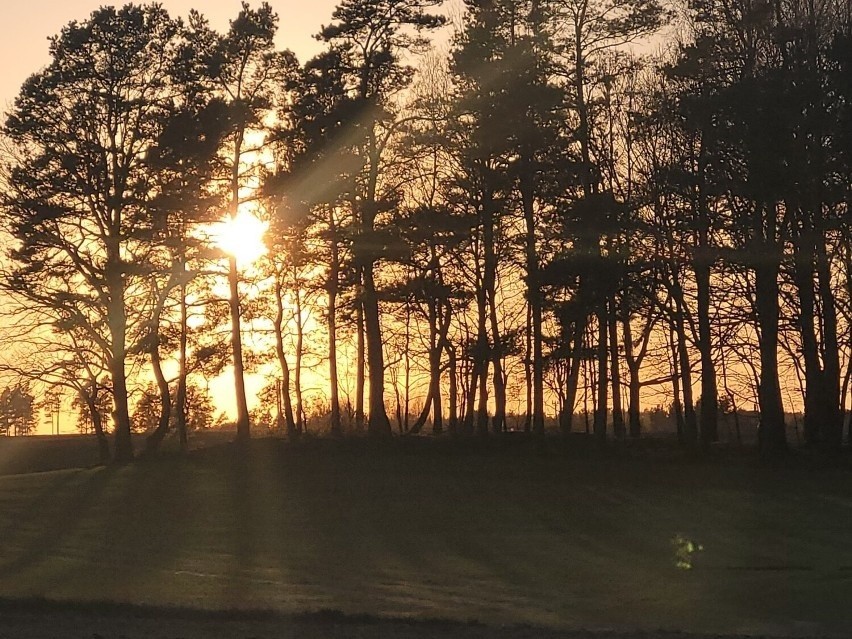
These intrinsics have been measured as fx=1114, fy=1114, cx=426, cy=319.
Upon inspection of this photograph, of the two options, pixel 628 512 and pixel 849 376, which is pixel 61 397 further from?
pixel 849 376

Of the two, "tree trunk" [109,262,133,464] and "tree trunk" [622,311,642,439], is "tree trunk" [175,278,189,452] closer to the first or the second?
"tree trunk" [109,262,133,464]

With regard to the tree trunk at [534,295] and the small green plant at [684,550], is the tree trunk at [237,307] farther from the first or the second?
the small green plant at [684,550]

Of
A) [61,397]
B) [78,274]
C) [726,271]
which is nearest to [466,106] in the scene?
[726,271]

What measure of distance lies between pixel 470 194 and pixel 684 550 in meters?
20.4

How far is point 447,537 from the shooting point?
963 inches

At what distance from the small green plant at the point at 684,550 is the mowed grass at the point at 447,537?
0.57ft

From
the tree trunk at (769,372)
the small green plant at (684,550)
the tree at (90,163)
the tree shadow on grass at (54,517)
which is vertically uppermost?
the tree at (90,163)

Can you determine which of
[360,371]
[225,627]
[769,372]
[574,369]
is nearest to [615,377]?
[574,369]

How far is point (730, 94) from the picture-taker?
1258 inches

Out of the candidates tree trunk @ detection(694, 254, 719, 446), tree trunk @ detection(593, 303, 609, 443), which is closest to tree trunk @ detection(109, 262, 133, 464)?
tree trunk @ detection(593, 303, 609, 443)

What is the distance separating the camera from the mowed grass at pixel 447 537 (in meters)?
15.8

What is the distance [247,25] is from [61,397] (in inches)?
658

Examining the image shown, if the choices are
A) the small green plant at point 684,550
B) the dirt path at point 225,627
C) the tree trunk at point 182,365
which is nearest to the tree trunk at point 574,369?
the small green plant at point 684,550

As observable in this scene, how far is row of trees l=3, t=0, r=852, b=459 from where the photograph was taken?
1339 inches
